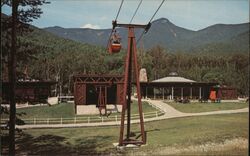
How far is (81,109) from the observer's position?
46500 mm

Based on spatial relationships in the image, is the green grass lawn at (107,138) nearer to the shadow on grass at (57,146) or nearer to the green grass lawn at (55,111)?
the shadow on grass at (57,146)

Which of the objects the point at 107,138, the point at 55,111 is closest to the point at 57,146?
the point at 107,138

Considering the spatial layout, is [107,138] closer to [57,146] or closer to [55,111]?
[57,146]

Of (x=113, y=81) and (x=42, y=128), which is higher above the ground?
(x=113, y=81)

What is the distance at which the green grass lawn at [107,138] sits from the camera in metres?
20.9

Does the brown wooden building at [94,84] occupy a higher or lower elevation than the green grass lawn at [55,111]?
higher

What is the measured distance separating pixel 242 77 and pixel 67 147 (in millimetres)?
67833

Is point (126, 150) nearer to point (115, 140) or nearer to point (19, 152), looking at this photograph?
point (115, 140)

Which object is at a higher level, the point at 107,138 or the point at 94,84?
the point at 94,84

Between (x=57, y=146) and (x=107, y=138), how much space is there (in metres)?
4.14

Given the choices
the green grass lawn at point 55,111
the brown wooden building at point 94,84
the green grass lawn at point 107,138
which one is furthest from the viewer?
the brown wooden building at point 94,84

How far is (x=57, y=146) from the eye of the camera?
76.9ft

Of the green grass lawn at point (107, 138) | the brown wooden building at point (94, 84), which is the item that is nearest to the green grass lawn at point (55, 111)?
the brown wooden building at point (94, 84)

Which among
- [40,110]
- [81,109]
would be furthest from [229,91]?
[40,110]
